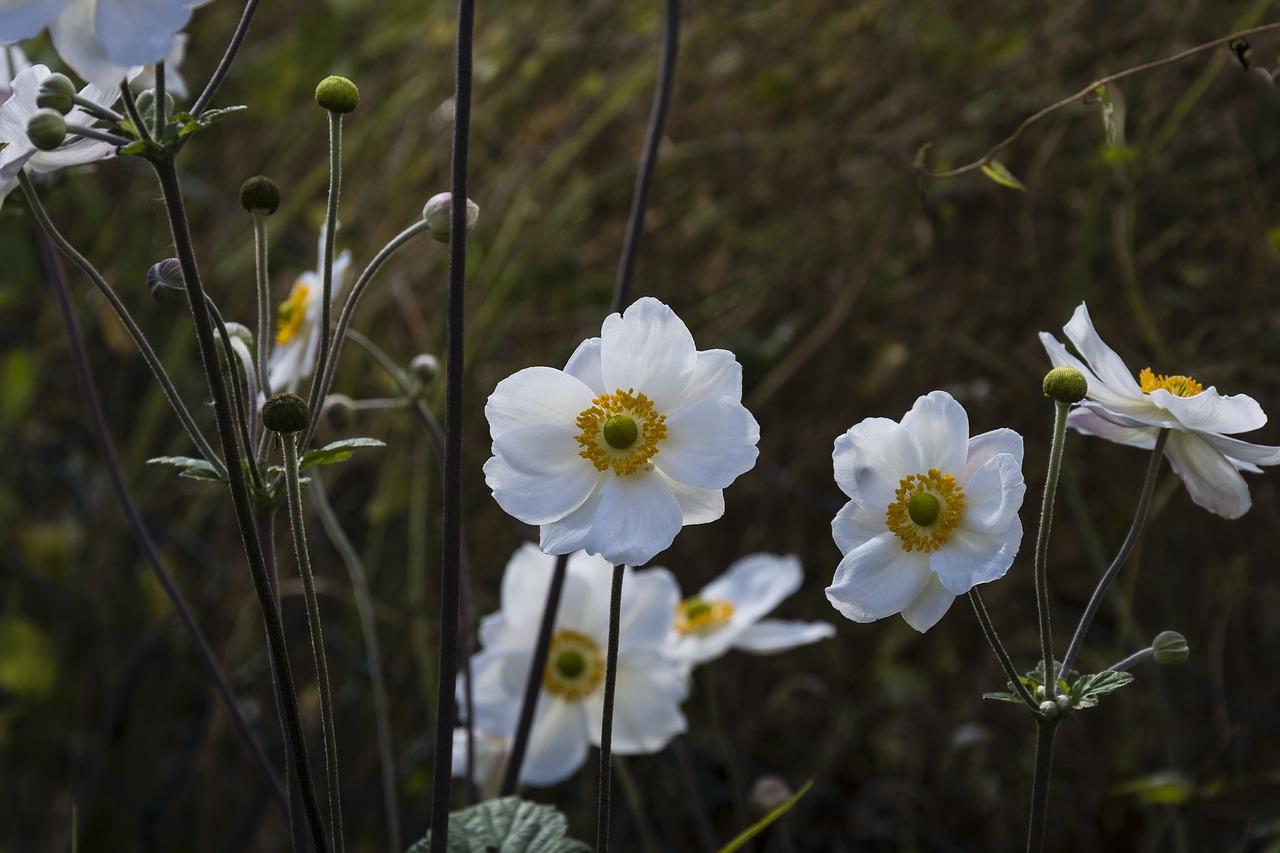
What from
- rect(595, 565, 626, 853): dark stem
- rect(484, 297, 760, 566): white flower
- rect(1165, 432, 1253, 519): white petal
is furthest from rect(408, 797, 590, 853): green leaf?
rect(1165, 432, 1253, 519): white petal

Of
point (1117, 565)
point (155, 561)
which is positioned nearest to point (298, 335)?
point (155, 561)

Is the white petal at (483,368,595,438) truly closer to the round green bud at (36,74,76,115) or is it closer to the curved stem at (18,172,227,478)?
the curved stem at (18,172,227,478)

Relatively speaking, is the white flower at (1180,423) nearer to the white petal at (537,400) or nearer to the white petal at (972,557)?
the white petal at (972,557)

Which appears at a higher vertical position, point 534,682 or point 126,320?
point 126,320

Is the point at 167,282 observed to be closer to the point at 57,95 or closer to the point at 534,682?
the point at 57,95

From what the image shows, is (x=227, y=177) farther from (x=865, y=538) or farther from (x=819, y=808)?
(x=865, y=538)

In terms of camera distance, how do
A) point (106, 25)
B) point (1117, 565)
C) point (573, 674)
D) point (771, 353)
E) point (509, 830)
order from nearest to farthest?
point (106, 25)
point (1117, 565)
point (509, 830)
point (573, 674)
point (771, 353)

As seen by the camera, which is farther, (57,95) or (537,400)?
(537,400)

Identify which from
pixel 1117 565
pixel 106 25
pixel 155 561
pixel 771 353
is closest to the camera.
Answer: pixel 106 25

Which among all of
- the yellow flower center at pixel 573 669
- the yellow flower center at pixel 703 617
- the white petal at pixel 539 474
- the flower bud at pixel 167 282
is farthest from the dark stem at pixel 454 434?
the yellow flower center at pixel 703 617

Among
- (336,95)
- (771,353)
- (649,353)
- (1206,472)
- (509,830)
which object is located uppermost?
(771,353)
